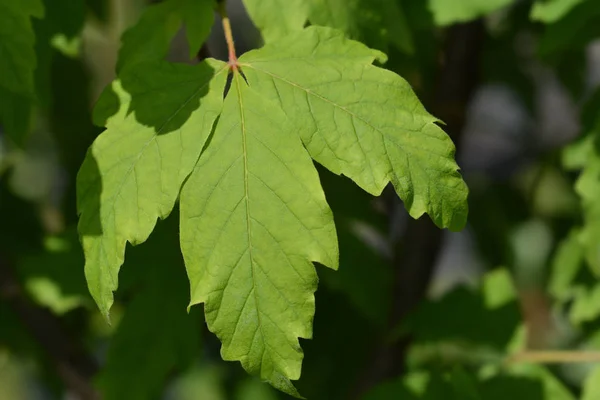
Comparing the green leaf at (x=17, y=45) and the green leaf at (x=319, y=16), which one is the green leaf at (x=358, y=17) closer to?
the green leaf at (x=319, y=16)

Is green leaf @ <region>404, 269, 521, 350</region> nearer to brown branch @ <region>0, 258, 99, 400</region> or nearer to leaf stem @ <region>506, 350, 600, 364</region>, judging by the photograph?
leaf stem @ <region>506, 350, 600, 364</region>

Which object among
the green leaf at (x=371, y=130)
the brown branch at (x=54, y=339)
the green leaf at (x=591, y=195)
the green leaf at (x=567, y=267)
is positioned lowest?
the brown branch at (x=54, y=339)

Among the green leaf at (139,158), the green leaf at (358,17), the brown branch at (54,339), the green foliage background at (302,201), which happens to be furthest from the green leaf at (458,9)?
Result: the brown branch at (54,339)

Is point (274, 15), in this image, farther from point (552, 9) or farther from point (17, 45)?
point (552, 9)

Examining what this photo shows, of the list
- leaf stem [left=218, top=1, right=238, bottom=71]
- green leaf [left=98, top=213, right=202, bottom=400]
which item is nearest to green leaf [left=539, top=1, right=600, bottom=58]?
leaf stem [left=218, top=1, right=238, bottom=71]

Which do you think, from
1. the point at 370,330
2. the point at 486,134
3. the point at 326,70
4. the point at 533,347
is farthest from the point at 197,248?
the point at 486,134

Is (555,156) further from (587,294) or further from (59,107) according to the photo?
(59,107)
